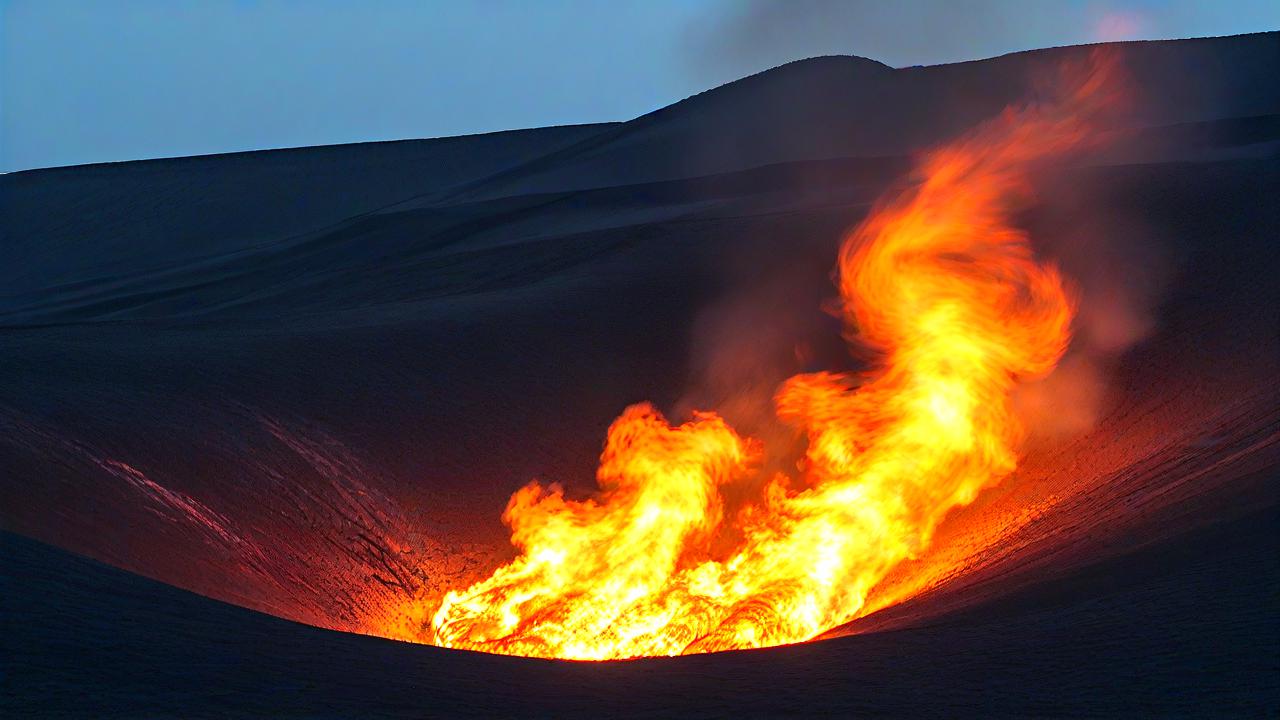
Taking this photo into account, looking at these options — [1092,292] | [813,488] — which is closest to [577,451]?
[813,488]

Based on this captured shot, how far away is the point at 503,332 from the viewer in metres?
16.1

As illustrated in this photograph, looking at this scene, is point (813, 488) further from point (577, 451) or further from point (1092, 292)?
point (1092, 292)

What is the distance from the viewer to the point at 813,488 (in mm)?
12047

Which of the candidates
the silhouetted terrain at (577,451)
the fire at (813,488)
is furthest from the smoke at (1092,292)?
the fire at (813,488)

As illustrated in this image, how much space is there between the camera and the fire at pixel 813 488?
9.67m

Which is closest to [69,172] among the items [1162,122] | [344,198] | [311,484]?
[344,198]

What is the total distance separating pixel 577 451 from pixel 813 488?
2.84m

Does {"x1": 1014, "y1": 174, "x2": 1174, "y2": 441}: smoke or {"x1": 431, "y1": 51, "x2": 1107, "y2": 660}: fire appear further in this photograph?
{"x1": 1014, "y1": 174, "x2": 1174, "y2": 441}: smoke

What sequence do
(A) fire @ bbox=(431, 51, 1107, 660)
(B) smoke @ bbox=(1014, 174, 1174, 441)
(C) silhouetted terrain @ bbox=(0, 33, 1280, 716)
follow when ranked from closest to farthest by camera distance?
(C) silhouetted terrain @ bbox=(0, 33, 1280, 716)
(A) fire @ bbox=(431, 51, 1107, 660)
(B) smoke @ bbox=(1014, 174, 1174, 441)

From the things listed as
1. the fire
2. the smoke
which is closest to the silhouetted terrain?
the smoke

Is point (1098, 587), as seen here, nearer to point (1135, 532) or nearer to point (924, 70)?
point (1135, 532)

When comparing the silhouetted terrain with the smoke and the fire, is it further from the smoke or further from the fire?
the fire

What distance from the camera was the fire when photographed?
967 cm

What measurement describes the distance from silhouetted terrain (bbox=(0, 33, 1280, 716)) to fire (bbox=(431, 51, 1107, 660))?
42cm
